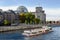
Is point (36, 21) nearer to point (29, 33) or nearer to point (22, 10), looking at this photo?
point (22, 10)

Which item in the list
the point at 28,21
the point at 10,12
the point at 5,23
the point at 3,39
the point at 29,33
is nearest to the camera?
the point at 3,39

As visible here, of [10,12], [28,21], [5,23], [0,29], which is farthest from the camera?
[10,12]

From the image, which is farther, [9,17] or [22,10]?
[22,10]

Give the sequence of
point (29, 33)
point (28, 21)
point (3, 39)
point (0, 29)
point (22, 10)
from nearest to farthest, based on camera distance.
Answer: point (3, 39) → point (29, 33) → point (0, 29) → point (28, 21) → point (22, 10)

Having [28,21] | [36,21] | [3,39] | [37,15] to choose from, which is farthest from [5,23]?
[37,15]

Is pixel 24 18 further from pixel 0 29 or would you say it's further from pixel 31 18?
pixel 0 29

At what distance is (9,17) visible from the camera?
72.0 m

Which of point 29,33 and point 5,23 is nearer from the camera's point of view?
point 29,33

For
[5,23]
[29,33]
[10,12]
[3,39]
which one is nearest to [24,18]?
[10,12]

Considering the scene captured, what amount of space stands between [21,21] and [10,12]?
19.5 ft

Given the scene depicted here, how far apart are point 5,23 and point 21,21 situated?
13714 millimetres

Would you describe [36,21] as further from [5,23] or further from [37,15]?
[37,15]

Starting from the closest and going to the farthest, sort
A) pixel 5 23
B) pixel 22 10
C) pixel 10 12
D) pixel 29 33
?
1. pixel 29 33
2. pixel 5 23
3. pixel 10 12
4. pixel 22 10

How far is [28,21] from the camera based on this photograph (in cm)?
6900
